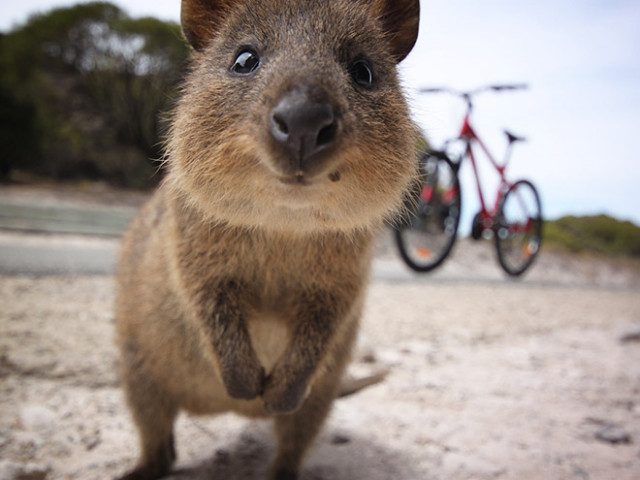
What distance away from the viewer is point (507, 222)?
261cm

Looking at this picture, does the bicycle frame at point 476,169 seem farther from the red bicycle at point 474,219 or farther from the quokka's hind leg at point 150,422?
the quokka's hind leg at point 150,422

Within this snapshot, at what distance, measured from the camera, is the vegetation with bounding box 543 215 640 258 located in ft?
8.70

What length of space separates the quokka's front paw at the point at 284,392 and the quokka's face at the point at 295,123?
85cm

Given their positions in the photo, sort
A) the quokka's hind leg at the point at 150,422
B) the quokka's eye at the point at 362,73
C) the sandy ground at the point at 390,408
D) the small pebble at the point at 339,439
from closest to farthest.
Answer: the quokka's eye at the point at 362,73 → the sandy ground at the point at 390,408 → the quokka's hind leg at the point at 150,422 → the small pebble at the point at 339,439

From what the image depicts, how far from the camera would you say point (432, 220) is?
130 inches

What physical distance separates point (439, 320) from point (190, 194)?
5.25 m

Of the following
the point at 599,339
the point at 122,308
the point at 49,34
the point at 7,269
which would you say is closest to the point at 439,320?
the point at 599,339

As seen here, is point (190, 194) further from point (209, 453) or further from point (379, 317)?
point (379, 317)

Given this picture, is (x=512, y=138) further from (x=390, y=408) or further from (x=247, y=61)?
(x=390, y=408)

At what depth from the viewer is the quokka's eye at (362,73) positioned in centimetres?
213

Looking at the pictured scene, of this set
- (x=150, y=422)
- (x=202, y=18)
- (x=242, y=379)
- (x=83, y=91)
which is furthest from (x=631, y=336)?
(x=83, y=91)

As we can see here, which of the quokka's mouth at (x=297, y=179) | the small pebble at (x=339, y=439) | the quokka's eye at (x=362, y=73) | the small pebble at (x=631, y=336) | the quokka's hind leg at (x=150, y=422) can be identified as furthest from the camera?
the small pebble at (x=631, y=336)

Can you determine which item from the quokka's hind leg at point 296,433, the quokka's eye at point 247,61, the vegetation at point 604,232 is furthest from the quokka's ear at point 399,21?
the quokka's hind leg at point 296,433

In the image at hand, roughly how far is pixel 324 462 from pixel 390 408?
2.69 ft
